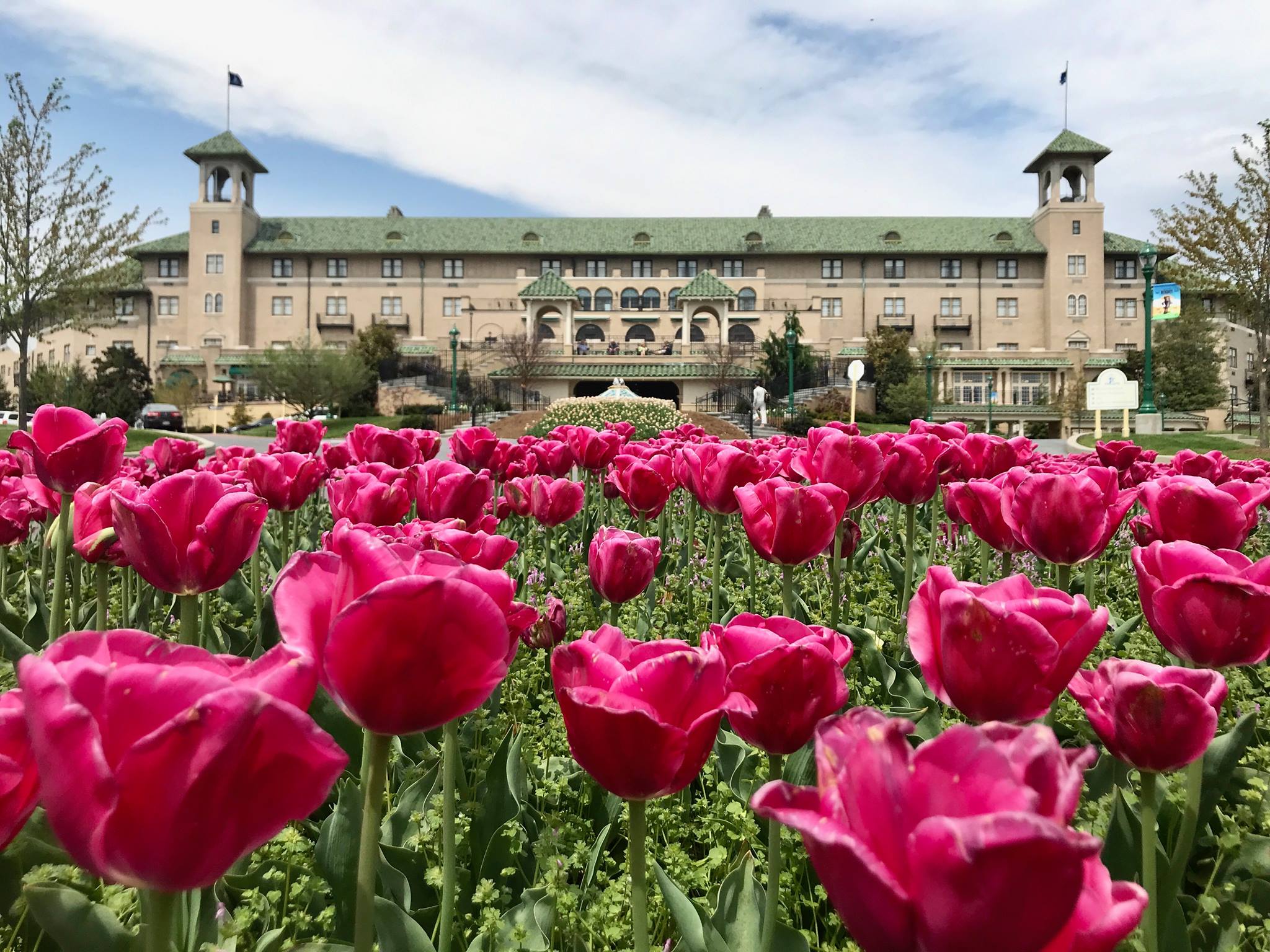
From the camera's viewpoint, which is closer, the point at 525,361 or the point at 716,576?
the point at 716,576

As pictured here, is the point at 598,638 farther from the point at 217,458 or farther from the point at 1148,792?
the point at 217,458

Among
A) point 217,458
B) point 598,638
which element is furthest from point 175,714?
point 217,458

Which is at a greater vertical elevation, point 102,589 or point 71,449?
point 71,449

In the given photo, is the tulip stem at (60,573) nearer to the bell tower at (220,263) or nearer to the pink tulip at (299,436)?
the pink tulip at (299,436)

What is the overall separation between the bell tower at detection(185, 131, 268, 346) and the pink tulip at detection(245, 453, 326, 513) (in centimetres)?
6150

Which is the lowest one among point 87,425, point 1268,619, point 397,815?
point 397,815

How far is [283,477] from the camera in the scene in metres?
2.91

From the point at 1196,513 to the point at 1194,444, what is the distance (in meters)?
25.3

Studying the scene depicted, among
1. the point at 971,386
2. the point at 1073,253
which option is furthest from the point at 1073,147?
the point at 971,386

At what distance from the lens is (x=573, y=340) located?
5347cm

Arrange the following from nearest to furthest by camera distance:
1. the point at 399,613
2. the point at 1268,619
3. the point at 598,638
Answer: the point at 399,613 → the point at 598,638 → the point at 1268,619

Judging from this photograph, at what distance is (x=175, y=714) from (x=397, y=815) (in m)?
1.21

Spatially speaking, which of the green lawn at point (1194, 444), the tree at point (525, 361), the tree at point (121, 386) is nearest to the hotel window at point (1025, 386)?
the green lawn at point (1194, 444)

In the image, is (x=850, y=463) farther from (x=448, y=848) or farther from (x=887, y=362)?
(x=887, y=362)
